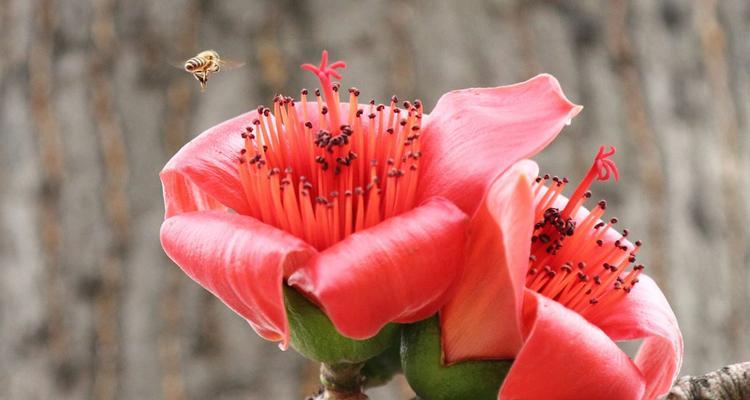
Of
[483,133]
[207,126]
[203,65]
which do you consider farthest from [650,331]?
[207,126]

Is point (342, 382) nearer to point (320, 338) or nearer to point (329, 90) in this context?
point (320, 338)

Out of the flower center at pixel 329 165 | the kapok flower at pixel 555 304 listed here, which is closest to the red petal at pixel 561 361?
the kapok flower at pixel 555 304

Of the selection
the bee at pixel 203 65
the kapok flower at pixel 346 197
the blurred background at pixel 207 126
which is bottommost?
the blurred background at pixel 207 126

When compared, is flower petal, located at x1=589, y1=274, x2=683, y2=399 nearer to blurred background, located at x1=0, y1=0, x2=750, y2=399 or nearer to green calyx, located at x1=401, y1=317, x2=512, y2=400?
green calyx, located at x1=401, y1=317, x2=512, y2=400

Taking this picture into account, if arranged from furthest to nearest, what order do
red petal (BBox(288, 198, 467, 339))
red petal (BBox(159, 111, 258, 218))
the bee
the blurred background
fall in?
1. the blurred background
2. the bee
3. red petal (BBox(159, 111, 258, 218))
4. red petal (BBox(288, 198, 467, 339))

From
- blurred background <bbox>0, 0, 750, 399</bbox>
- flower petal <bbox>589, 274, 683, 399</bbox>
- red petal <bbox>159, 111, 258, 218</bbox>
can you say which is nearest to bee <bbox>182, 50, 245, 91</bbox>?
red petal <bbox>159, 111, 258, 218</bbox>

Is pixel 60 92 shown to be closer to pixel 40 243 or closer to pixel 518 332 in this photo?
pixel 40 243

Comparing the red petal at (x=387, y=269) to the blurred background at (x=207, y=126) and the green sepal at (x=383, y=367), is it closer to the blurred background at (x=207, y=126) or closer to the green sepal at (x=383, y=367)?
the green sepal at (x=383, y=367)
